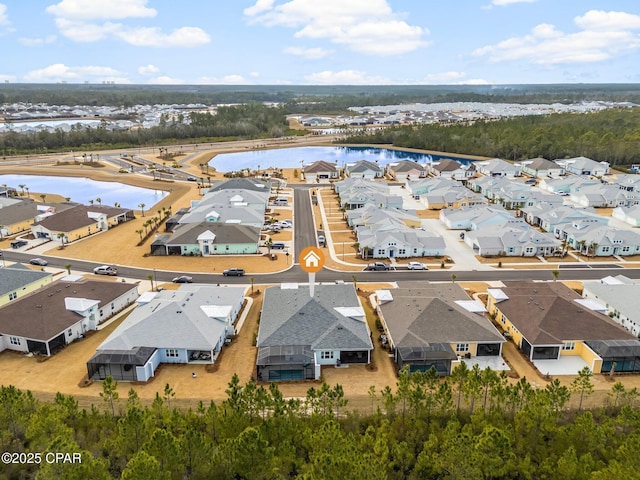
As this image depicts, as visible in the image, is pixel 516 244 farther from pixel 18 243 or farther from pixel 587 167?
pixel 587 167

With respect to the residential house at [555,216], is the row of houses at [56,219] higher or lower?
higher

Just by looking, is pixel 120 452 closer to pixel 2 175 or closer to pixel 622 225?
pixel 622 225

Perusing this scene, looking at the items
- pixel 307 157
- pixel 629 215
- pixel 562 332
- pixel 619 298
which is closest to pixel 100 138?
pixel 307 157

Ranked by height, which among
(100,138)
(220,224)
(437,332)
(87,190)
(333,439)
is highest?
(100,138)

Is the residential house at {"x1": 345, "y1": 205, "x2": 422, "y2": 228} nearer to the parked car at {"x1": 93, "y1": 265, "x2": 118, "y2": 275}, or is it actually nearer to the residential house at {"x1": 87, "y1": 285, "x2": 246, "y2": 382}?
the residential house at {"x1": 87, "y1": 285, "x2": 246, "y2": 382}

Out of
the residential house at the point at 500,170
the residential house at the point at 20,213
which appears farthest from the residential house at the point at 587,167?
the residential house at the point at 20,213

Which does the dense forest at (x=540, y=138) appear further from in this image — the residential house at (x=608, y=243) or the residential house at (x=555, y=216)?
the residential house at (x=608, y=243)
